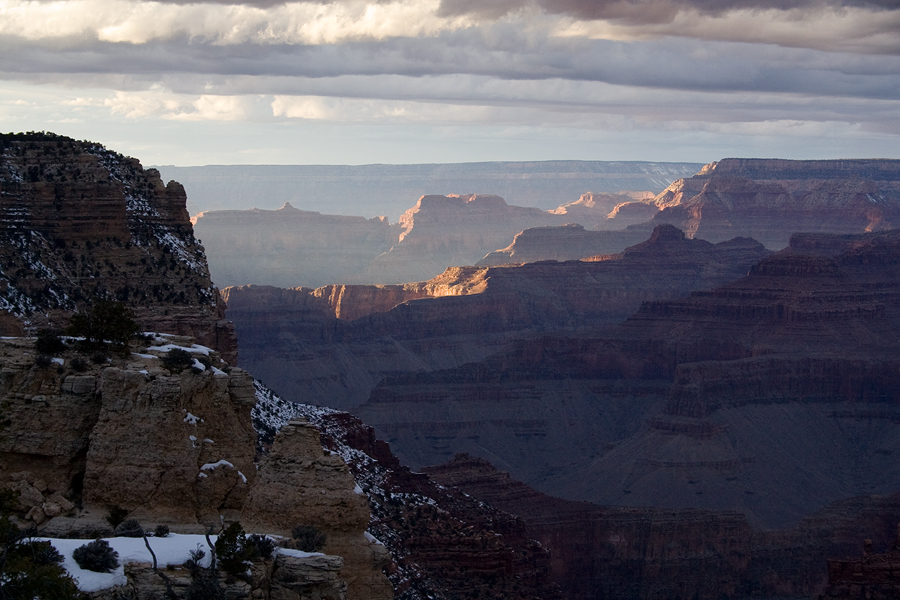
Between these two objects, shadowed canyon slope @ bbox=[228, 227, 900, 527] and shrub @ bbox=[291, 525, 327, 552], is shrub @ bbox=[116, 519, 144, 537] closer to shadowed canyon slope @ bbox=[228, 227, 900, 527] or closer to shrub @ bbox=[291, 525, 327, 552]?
shrub @ bbox=[291, 525, 327, 552]

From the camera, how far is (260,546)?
92.6ft

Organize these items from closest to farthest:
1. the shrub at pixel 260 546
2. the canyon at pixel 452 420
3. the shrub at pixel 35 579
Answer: the shrub at pixel 35 579 < the shrub at pixel 260 546 < the canyon at pixel 452 420

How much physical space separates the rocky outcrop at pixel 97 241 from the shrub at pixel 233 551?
24.2 meters

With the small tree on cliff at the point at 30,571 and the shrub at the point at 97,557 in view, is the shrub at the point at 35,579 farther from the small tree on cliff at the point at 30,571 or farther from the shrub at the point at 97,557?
the shrub at the point at 97,557

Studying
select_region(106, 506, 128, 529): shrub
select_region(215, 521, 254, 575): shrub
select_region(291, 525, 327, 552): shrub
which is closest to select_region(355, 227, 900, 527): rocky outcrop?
select_region(291, 525, 327, 552): shrub

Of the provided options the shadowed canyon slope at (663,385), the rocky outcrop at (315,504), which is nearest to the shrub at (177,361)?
the rocky outcrop at (315,504)

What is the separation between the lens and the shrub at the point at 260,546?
27984mm

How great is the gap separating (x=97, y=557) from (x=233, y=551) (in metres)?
2.34

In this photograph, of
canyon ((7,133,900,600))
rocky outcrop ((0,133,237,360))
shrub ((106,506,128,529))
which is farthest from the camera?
rocky outcrop ((0,133,237,360))

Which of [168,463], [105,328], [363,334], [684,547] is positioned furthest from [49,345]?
[363,334]

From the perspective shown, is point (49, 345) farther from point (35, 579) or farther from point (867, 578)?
point (867, 578)

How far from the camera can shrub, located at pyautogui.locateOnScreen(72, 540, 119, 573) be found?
26.9m

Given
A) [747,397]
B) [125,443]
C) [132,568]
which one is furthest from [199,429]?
[747,397]

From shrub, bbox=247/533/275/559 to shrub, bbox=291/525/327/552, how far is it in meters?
0.84
